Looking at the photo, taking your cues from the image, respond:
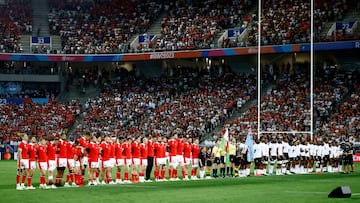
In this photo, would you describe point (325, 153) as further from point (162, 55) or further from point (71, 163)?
point (162, 55)

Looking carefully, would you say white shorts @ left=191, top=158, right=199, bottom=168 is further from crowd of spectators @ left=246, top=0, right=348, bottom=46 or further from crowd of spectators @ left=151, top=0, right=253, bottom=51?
crowd of spectators @ left=151, top=0, right=253, bottom=51

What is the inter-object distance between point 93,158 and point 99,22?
4528 cm

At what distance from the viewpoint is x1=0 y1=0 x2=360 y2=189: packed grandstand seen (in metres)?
56.8

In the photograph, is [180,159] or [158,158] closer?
[158,158]

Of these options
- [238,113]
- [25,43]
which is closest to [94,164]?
[238,113]

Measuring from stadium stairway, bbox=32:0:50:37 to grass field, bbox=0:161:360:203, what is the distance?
4087cm

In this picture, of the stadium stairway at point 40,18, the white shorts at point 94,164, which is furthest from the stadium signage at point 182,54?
the white shorts at point 94,164

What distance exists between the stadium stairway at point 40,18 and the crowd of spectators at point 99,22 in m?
0.54

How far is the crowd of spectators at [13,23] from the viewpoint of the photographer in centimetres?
6938

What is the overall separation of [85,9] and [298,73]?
23920 mm

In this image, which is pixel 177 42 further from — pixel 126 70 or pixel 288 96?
pixel 288 96

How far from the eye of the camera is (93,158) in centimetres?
2944

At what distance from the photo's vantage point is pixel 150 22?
236ft

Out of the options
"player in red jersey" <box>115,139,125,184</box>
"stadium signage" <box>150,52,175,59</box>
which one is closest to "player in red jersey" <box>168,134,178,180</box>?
"player in red jersey" <box>115,139,125,184</box>
